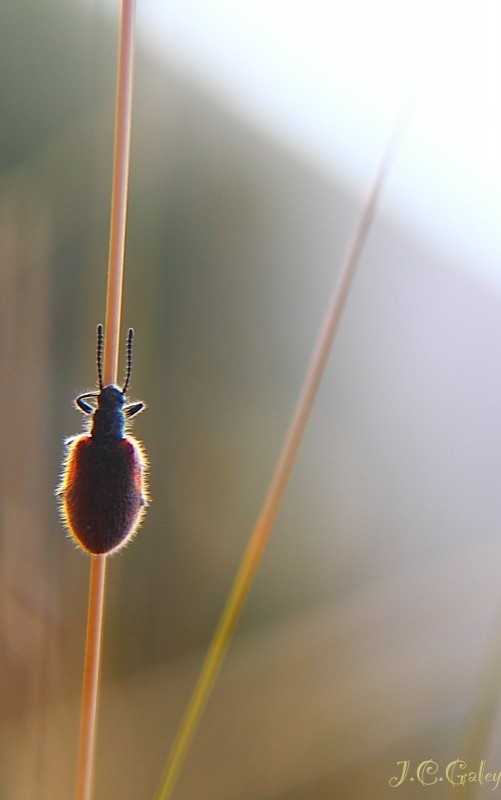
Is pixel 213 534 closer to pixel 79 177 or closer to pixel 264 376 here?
pixel 264 376

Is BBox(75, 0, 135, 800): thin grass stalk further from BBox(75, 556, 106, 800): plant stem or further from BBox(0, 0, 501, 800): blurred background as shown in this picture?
BBox(0, 0, 501, 800): blurred background

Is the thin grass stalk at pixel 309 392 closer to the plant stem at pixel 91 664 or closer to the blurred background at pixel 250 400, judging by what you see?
the plant stem at pixel 91 664

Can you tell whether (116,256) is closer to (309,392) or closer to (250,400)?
(309,392)

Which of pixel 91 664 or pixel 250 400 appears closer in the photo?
pixel 91 664

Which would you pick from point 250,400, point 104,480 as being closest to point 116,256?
point 104,480

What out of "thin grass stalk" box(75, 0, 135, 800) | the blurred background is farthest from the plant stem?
the blurred background

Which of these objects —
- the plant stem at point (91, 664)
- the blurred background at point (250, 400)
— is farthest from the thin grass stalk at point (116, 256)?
the blurred background at point (250, 400)
